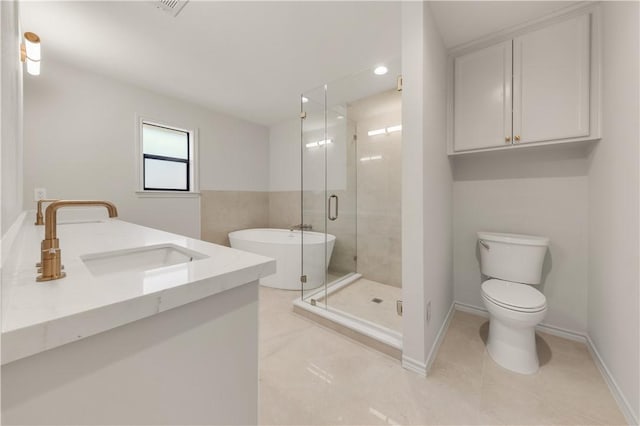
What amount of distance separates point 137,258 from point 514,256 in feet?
8.07

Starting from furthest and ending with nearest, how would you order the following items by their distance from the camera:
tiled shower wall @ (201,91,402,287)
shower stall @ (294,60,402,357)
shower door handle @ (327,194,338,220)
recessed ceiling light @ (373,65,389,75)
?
shower door handle @ (327,194,338,220) < tiled shower wall @ (201,91,402,287) < shower stall @ (294,60,402,357) < recessed ceiling light @ (373,65,389,75)

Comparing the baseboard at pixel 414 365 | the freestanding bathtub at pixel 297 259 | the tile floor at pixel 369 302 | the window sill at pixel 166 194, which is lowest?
the baseboard at pixel 414 365

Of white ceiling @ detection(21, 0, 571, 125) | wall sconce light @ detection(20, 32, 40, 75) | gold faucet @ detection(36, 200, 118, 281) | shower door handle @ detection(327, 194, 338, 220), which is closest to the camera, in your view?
gold faucet @ detection(36, 200, 118, 281)

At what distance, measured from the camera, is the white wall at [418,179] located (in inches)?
57.4

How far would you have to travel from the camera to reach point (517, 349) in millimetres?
1543

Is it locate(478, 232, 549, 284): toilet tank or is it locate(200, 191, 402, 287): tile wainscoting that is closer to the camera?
locate(478, 232, 549, 284): toilet tank

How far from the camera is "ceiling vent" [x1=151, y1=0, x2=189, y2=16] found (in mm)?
1557

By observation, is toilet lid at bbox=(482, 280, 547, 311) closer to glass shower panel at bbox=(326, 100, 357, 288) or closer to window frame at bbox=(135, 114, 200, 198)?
glass shower panel at bbox=(326, 100, 357, 288)

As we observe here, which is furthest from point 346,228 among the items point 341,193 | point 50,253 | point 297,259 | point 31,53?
point 31,53

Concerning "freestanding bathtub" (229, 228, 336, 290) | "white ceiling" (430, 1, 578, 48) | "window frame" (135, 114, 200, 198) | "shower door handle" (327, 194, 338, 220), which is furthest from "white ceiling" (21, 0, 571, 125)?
"freestanding bathtub" (229, 228, 336, 290)

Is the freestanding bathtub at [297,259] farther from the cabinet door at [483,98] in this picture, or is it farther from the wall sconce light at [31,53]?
the wall sconce light at [31,53]

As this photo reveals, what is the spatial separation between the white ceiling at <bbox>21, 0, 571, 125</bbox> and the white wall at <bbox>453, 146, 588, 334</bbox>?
3.43ft

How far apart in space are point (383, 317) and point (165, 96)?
358cm

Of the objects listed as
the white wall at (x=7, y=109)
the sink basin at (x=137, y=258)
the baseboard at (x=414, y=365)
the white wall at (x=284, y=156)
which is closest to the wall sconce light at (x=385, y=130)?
the white wall at (x=284, y=156)
